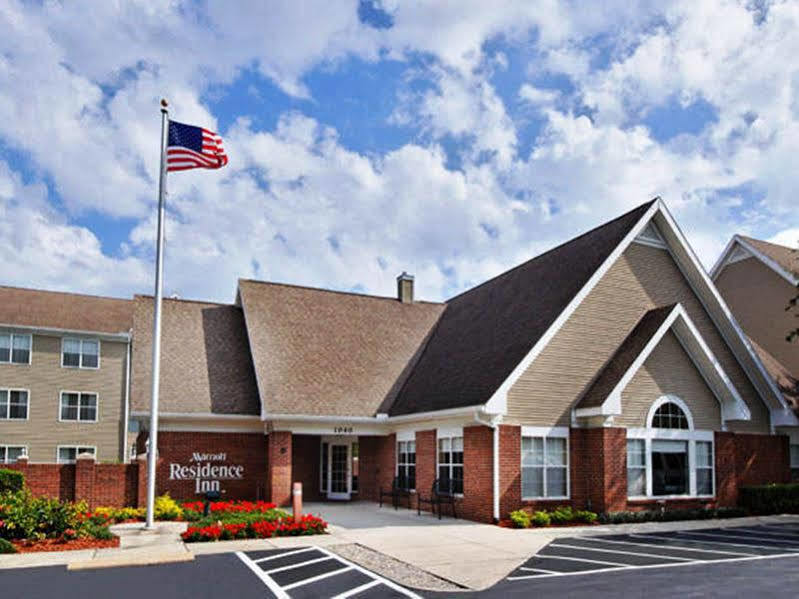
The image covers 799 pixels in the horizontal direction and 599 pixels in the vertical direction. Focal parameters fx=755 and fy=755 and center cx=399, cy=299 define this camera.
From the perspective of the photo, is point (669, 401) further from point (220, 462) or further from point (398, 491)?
point (220, 462)

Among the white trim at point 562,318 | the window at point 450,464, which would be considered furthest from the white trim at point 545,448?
the window at point 450,464

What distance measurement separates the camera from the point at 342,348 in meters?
27.1

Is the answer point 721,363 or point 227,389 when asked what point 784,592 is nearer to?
point 721,363

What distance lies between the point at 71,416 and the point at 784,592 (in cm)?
3695

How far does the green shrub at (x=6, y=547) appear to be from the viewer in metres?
14.3

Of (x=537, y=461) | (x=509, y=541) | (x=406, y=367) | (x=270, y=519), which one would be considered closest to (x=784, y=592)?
(x=509, y=541)

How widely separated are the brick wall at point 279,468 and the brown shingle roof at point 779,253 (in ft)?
62.9

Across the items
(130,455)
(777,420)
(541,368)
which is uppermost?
(541,368)

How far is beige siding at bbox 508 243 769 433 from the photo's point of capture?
65.5 feet

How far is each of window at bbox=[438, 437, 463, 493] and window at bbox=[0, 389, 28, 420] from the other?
86.1 feet

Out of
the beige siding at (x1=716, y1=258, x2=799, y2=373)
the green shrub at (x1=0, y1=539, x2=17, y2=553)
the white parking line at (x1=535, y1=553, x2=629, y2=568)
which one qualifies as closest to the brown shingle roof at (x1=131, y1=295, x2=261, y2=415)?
the green shrub at (x1=0, y1=539, x2=17, y2=553)

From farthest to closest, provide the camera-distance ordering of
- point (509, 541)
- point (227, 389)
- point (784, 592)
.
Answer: point (227, 389)
point (509, 541)
point (784, 592)

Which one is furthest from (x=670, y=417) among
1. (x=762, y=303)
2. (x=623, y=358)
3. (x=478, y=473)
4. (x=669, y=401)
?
(x=762, y=303)

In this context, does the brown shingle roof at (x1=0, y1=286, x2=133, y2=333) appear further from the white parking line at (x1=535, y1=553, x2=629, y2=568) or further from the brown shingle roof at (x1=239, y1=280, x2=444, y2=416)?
the white parking line at (x1=535, y1=553, x2=629, y2=568)
